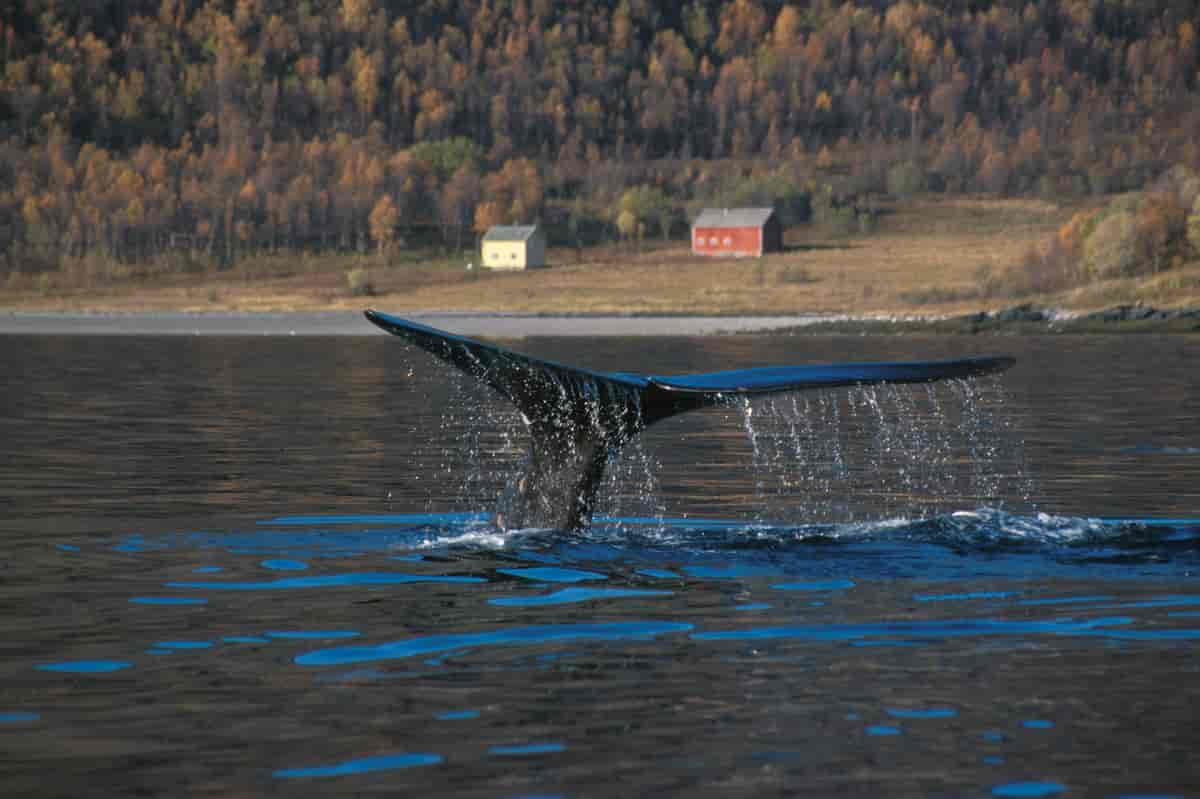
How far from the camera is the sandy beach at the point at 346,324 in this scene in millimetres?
106200

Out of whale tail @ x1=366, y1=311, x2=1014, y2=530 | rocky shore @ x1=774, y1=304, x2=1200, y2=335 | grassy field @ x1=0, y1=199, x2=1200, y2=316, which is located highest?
whale tail @ x1=366, y1=311, x2=1014, y2=530

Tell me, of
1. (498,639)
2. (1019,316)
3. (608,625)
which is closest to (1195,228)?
(1019,316)

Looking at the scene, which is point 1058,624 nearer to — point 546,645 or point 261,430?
point 546,645

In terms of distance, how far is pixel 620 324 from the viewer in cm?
11319

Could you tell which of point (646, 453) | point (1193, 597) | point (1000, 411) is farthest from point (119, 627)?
point (1000, 411)

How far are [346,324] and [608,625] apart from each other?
103914mm

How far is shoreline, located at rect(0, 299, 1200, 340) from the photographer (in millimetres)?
100562

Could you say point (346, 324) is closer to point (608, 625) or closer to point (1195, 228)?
point (1195, 228)

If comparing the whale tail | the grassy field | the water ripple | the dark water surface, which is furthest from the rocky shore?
the water ripple

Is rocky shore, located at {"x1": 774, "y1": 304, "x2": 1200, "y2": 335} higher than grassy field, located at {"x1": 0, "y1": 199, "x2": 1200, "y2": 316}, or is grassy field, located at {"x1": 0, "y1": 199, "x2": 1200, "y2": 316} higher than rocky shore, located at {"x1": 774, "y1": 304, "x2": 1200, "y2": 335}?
rocky shore, located at {"x1": 774, "y1": 304, "x2": 1200, "y2": 335}

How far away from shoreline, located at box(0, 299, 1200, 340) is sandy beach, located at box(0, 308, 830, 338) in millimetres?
49

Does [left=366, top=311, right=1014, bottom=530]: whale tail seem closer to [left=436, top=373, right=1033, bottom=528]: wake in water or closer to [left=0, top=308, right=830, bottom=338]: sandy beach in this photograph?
[left=436, top=373, right=1033, bottom=528]: wake in water

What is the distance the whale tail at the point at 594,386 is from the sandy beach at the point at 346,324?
264 feet

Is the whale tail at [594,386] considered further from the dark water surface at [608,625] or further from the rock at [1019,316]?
the rock at [1019,316]
